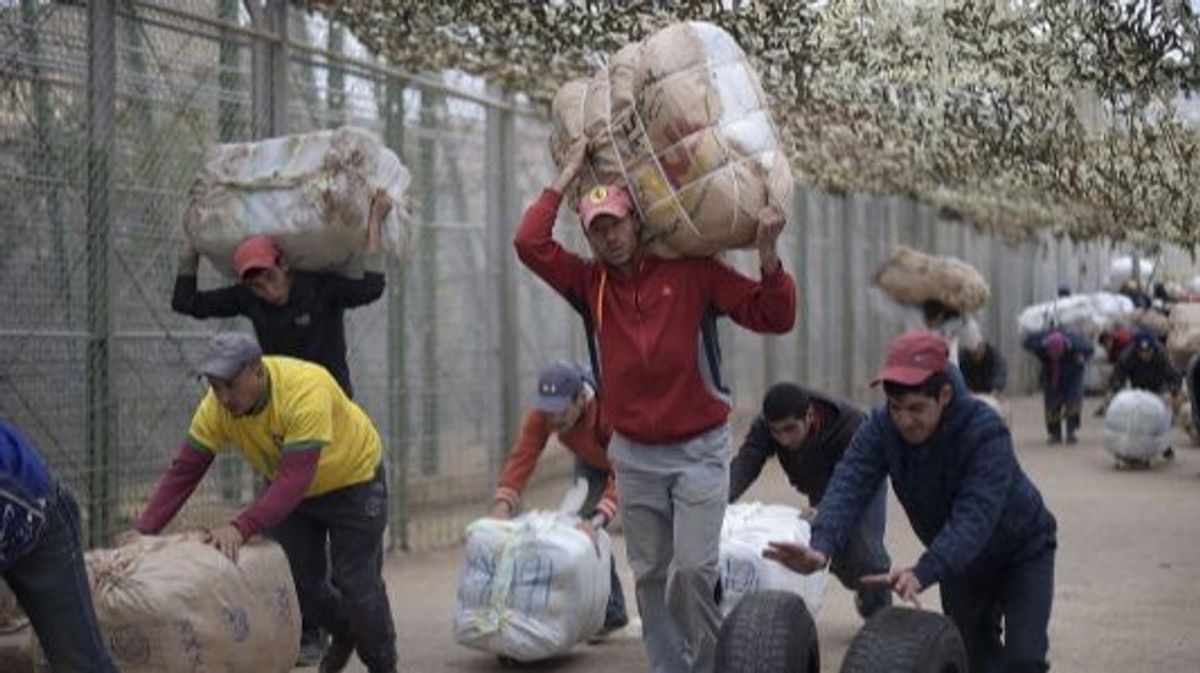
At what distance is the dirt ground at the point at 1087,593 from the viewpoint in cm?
799

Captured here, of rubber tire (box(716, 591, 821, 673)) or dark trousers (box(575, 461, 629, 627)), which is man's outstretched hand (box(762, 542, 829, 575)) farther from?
dark trousers (box(575, 461, 629, 627))

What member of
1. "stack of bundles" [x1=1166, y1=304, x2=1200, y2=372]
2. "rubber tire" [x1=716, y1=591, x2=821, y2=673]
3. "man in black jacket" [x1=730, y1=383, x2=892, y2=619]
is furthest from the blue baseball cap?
"stack of bundles" [x1=1166, y1=304, x2=1200, y2=372]

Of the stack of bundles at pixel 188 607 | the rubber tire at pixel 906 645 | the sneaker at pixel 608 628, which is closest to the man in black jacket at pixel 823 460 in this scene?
the sneaker at pixel 608 628

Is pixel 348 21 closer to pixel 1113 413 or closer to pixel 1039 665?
pixel 1039 665

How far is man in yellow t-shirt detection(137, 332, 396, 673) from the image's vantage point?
6.16 metres

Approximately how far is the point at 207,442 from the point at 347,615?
922 millimetres

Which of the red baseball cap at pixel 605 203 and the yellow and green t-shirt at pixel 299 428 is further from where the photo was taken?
the yellow and green t-shirt at pixel 299 428

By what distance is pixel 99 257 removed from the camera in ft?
27.9

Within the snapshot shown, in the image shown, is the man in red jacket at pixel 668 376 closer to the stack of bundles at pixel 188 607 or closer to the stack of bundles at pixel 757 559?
the stack of bundles at pixel 188 607

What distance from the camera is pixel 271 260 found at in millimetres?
7281

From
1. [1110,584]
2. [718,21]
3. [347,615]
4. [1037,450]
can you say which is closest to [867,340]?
[1037,450]

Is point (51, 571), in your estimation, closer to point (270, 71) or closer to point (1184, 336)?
point (270, 71)

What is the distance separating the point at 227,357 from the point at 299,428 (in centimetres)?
38

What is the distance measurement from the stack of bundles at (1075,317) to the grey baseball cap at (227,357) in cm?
1659
